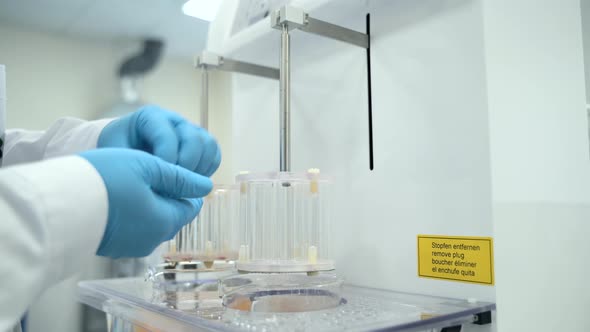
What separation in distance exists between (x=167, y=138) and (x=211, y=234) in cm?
33

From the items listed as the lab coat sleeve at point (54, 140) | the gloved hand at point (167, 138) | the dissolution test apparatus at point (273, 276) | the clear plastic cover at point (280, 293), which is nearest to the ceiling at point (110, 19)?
the lab coat sleeve at point (54, 140)

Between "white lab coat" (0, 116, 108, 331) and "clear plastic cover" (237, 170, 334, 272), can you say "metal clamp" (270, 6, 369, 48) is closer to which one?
"clear plastic cover" (237, 170, 334, 272)

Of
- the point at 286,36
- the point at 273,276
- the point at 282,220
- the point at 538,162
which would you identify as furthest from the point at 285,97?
the point at 538,162

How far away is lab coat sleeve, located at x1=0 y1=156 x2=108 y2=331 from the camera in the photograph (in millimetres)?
531

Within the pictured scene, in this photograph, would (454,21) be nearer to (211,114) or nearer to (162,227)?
(162,227)

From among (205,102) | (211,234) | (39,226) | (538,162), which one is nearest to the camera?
(39,226)

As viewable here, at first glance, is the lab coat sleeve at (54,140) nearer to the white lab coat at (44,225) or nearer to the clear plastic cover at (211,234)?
the clear plastic cover at (211,234)

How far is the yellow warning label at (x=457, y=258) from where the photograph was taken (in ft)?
2.64

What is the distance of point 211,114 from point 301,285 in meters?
2.79

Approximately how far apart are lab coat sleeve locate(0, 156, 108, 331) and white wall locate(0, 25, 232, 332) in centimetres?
167

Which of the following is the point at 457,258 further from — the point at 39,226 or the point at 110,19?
the point at 110,19

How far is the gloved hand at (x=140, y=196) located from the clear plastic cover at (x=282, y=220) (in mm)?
178

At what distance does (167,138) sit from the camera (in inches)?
31.8

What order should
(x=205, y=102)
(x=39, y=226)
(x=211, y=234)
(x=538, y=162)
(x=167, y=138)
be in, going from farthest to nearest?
1. (x=205, y=102)
2. (x=211, y=234)
3. (x=538, y=162)
4. (x=167, y=138)
5. (x=39, y=226)
